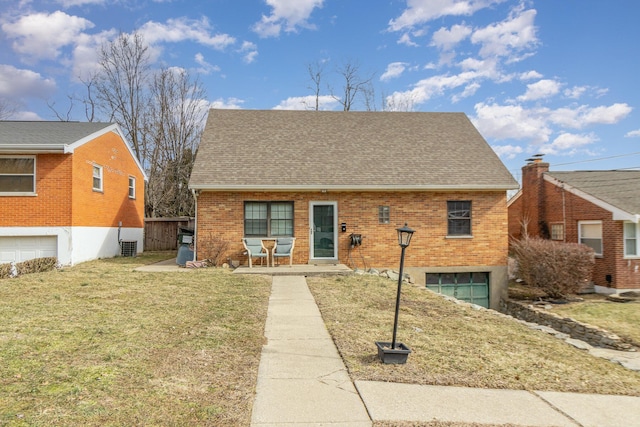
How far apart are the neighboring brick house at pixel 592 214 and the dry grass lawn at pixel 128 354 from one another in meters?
12.8

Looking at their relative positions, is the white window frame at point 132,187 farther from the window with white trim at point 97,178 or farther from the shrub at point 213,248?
the shrub at point 213,248

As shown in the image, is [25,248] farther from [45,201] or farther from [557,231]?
[557,231]

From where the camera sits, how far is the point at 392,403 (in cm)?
378

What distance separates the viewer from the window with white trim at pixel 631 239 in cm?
1465

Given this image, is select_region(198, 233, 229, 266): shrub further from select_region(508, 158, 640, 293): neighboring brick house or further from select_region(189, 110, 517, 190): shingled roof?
select_region(508, 158, 640, 293): neighboring brick house

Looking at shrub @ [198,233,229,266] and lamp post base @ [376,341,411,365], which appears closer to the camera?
lamp post base @ [376,341,411,365]

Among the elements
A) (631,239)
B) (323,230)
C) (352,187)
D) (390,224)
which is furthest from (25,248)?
(631,239)

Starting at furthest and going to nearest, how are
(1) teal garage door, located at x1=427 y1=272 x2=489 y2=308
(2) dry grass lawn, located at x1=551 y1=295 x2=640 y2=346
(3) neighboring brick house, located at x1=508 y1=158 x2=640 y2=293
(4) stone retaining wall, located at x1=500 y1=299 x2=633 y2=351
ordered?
(3) neighboring brick house, located at x1=508 y1=158 x2=640 y2=293 → (1) teal garage door, located at x1=427 y1=272 x2=489 y2=308 → (2) dry grass lawn, located at x1=551 y1=295 x2=640 y2=346 → (4) stone retaining wall, located at x1=500 y1=299 x2=633 y2=351

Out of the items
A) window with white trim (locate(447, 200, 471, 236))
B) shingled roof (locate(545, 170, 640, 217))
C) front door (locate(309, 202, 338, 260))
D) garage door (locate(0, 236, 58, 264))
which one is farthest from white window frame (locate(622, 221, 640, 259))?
garage door (locate(0, 236, 58, 264))

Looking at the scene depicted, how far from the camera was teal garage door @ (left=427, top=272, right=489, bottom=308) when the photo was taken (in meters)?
13.9

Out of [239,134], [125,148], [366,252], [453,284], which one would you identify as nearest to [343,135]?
[239,134]

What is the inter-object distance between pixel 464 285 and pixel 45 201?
1377cm

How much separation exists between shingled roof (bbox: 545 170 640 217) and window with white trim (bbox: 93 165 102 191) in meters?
18.3

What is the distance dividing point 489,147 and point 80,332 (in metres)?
14.5
